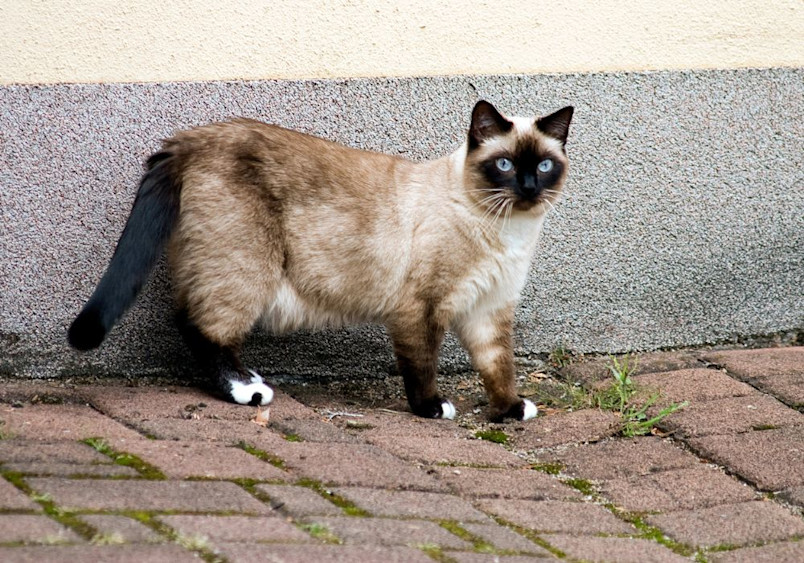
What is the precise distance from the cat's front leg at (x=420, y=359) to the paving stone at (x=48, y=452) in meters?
1.36

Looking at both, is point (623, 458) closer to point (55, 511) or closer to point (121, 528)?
point (121, 528)

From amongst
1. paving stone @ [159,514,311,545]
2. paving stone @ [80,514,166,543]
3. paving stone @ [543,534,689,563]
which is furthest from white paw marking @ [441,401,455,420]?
paving stone @ [80,514,166,543]

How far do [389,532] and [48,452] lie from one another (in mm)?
1018

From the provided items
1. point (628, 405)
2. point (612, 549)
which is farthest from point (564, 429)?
point (612, 549)

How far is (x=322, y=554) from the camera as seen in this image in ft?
7.60

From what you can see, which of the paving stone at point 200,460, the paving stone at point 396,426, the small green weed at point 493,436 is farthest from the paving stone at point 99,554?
the small green weed at point 493,436

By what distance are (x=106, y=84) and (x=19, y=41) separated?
13.7 inches

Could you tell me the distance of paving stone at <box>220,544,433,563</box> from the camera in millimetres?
2250

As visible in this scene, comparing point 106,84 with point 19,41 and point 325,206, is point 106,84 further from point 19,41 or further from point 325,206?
point 325,206

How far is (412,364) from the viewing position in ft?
12.8

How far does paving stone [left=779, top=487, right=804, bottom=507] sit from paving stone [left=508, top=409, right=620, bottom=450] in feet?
2.28

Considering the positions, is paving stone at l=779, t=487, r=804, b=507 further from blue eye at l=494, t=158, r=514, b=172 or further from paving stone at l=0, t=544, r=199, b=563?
paving stone at l=0, t=544, r=199, b=563

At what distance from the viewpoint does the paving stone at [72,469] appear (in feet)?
8.70

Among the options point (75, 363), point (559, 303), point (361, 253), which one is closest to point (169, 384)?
point (75, 363)
